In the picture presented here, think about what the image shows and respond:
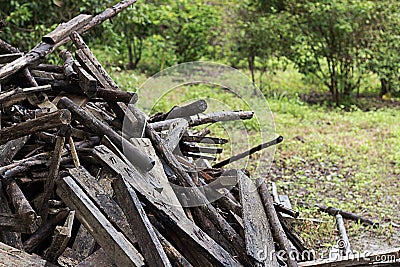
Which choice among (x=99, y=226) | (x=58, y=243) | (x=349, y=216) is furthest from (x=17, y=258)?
(x=349, y=216)

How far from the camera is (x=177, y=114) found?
4105 mm

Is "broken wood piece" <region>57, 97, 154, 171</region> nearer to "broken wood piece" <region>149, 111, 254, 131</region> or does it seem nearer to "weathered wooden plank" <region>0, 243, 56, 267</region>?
"broken wood piece" <region>149, 111, 254, 131</region>

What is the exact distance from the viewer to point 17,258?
251cm

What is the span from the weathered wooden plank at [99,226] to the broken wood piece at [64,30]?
1468 millimetres

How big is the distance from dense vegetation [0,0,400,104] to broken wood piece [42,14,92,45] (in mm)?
4064

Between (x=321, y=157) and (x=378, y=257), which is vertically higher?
(x=378, y=257)

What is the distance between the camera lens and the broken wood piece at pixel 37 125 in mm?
2738

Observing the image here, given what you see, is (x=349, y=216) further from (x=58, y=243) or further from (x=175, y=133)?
(x=58, y=243)

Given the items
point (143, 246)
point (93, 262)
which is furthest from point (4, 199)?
point (143, 246)

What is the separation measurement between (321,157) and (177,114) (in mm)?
3505

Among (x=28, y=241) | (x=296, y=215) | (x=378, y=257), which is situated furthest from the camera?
(x=296, y=215)

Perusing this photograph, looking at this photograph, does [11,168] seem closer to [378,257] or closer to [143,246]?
[143,246]

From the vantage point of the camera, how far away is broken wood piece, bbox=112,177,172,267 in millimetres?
2455

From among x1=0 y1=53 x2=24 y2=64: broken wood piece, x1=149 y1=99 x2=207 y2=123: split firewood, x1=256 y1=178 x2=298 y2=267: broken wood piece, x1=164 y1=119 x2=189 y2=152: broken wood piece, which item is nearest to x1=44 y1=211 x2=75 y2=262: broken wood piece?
x1=164 y1=119 x2=189 y2=152: broken wood piece
